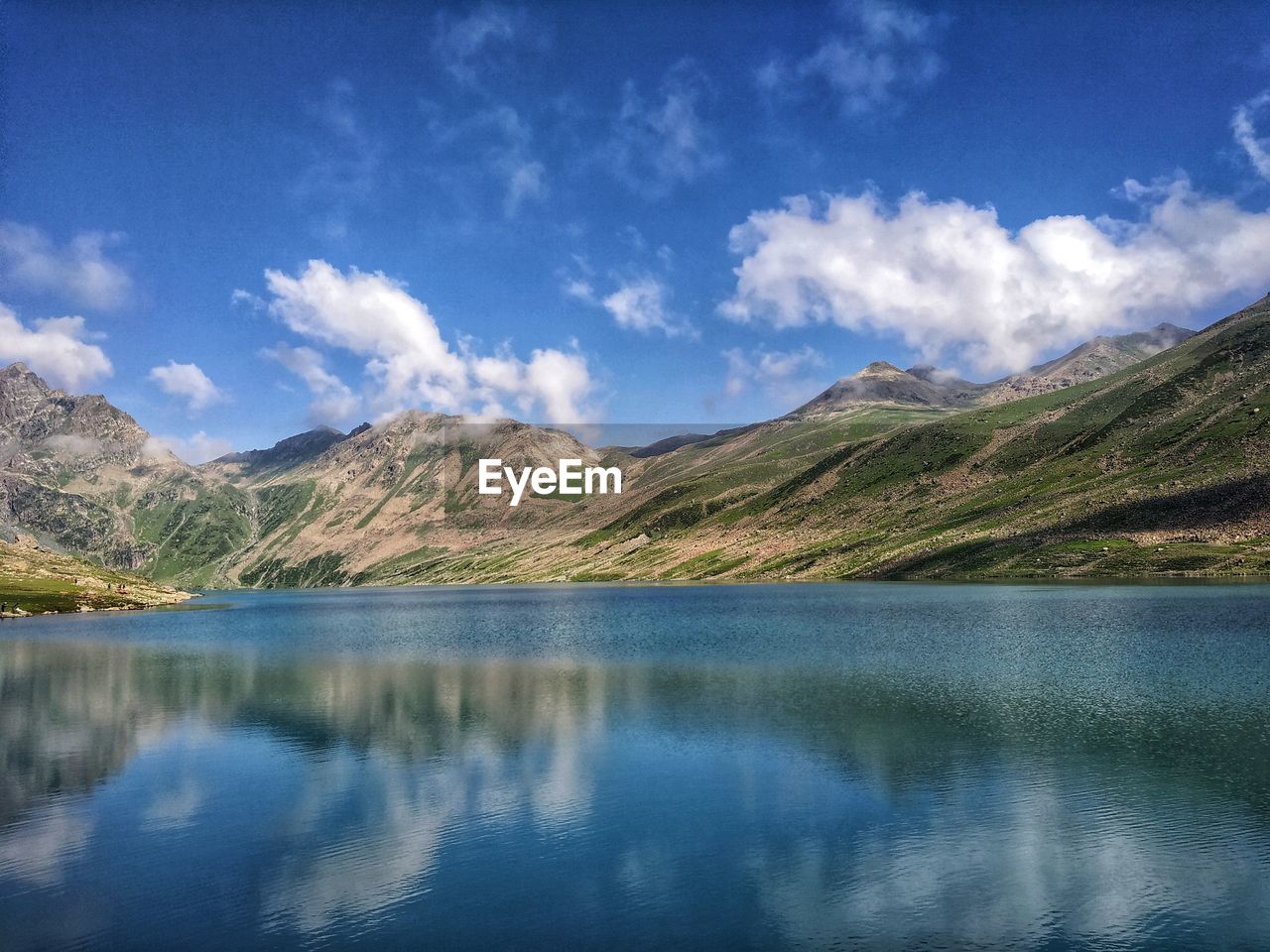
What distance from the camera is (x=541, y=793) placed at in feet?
119

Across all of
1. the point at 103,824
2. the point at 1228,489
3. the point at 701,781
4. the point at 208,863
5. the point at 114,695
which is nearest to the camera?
the point at 208,863

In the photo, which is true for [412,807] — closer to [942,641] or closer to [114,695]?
[114,695]

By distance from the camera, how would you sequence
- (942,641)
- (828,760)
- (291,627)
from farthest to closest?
(291,627), (942,641), (828,760)

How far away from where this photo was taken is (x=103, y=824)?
1342 inches

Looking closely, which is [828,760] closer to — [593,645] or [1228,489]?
[593,645]

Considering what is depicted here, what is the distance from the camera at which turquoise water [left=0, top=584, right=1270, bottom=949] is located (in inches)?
923

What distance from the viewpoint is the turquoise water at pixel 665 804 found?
23.5 meters

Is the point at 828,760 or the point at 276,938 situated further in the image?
the point at 828,760

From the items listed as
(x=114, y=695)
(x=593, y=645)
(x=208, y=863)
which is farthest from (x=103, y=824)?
(x=593, y=645)

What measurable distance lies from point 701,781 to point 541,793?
7405 mm

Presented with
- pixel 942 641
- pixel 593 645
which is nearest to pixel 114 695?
pixel 593 645

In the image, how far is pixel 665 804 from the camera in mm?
33906

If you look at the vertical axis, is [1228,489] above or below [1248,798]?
above

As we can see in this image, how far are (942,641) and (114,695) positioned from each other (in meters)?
78.5
